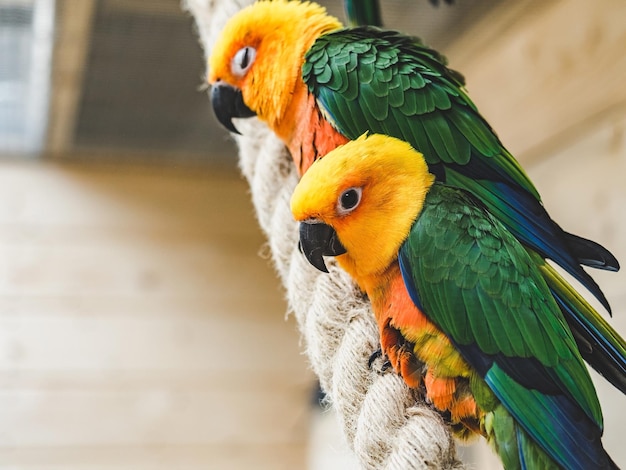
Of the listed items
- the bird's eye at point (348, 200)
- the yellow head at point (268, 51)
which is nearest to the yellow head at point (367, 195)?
the bird's eye at point (348, 200)

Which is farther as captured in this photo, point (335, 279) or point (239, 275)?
point (239, 275)

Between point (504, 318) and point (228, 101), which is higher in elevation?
point (228, 101)

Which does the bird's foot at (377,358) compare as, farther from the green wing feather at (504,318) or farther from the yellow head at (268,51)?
the yellow head at (268,51)

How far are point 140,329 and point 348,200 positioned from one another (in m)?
1.28

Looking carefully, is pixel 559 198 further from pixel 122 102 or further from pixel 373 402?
pixel 122 102

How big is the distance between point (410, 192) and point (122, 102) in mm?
1048

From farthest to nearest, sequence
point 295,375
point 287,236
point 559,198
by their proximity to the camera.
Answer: point 295,375, point 559,198, point 287,236

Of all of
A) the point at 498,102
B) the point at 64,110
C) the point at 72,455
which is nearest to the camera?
the point at 498,102

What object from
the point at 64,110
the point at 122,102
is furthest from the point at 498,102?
the point at 64,110

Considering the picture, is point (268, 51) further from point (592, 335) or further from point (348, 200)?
point (592, 335)

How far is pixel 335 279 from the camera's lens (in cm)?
52

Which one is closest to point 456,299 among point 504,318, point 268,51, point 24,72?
point 504,318

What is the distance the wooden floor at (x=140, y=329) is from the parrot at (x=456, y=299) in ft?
4.06

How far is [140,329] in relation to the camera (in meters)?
1.62
